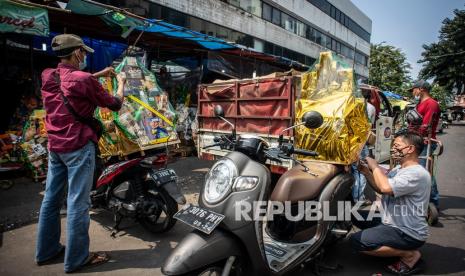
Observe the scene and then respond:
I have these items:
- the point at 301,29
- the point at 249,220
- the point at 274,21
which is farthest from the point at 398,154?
the point at 301,29

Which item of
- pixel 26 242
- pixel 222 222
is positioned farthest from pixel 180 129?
pixel 222 222

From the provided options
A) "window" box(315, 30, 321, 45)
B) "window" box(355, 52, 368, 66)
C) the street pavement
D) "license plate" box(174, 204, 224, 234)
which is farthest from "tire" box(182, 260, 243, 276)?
"window" box(355, 52, 368, 66)

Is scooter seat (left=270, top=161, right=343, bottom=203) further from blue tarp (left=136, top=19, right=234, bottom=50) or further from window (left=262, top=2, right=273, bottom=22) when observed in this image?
window (left=262, top=2, right=273, bottom=22)

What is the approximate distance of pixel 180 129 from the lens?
28.9 feet

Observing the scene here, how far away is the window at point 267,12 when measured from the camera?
2059cm

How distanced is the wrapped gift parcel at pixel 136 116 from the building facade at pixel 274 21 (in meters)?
5.42

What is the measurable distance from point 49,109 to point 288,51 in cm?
2250

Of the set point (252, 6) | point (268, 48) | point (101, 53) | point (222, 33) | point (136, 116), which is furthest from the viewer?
point (268, 48)

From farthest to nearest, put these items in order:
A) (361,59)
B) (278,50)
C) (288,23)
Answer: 1. (361,59)
2. (288,23)
3. (278,50)

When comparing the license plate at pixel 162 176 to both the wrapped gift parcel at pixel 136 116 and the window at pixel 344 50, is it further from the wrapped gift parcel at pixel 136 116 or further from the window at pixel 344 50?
the window at pixel 344 50

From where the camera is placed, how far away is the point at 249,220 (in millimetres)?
2316

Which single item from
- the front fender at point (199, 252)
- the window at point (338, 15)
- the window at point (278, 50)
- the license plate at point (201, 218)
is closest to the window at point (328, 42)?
the window at point (338, 15)

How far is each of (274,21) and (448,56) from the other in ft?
71.1

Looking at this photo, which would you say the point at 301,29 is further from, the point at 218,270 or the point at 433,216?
the point at 218,270
